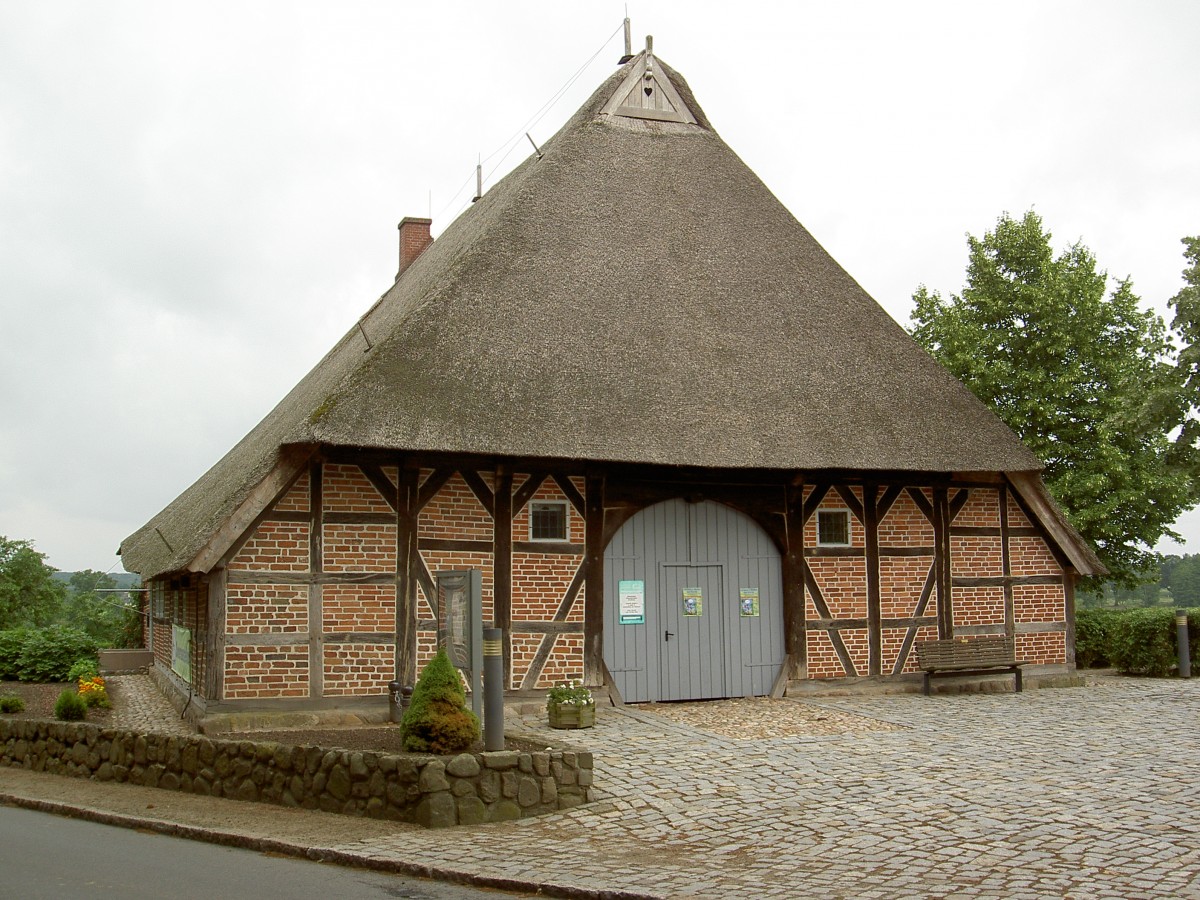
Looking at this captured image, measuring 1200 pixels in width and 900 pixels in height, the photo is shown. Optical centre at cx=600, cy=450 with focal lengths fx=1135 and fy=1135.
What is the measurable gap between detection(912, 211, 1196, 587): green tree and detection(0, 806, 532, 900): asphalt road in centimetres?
1885

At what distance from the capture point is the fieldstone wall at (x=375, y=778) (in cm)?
782

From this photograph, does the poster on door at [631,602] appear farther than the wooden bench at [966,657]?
No

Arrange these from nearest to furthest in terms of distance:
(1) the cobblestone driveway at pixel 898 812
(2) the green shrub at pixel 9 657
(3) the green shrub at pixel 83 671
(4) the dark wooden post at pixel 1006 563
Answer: (1) the cobblestone driveway at pixel 898 812, (3) the green shrub at pixel 83 671, (2) the green shrub at pixel 9 657, (4) the dark wooden post at pixel 1006 563

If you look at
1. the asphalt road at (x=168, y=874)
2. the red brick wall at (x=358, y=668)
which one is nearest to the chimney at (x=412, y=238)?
→ the red brick wall at (x=358, y=668)

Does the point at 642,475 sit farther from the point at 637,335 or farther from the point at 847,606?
→ the point at 847,606

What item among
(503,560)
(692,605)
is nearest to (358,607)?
(503,560)

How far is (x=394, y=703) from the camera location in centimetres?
1165

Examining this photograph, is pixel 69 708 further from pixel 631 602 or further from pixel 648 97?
pixel 648 97

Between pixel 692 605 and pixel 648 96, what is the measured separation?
8.04 metres

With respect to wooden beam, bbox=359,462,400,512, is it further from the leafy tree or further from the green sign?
the leafy tree

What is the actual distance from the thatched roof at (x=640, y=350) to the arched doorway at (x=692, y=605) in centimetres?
135

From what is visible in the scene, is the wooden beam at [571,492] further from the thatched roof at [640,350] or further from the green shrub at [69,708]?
the green shrub at [69,708]

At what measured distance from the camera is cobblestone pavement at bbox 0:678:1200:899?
6105mm

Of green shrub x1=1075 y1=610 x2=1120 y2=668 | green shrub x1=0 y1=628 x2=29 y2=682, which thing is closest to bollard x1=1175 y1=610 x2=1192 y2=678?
green shrub x1=1075 y1=610 x2=1120 y2=668
